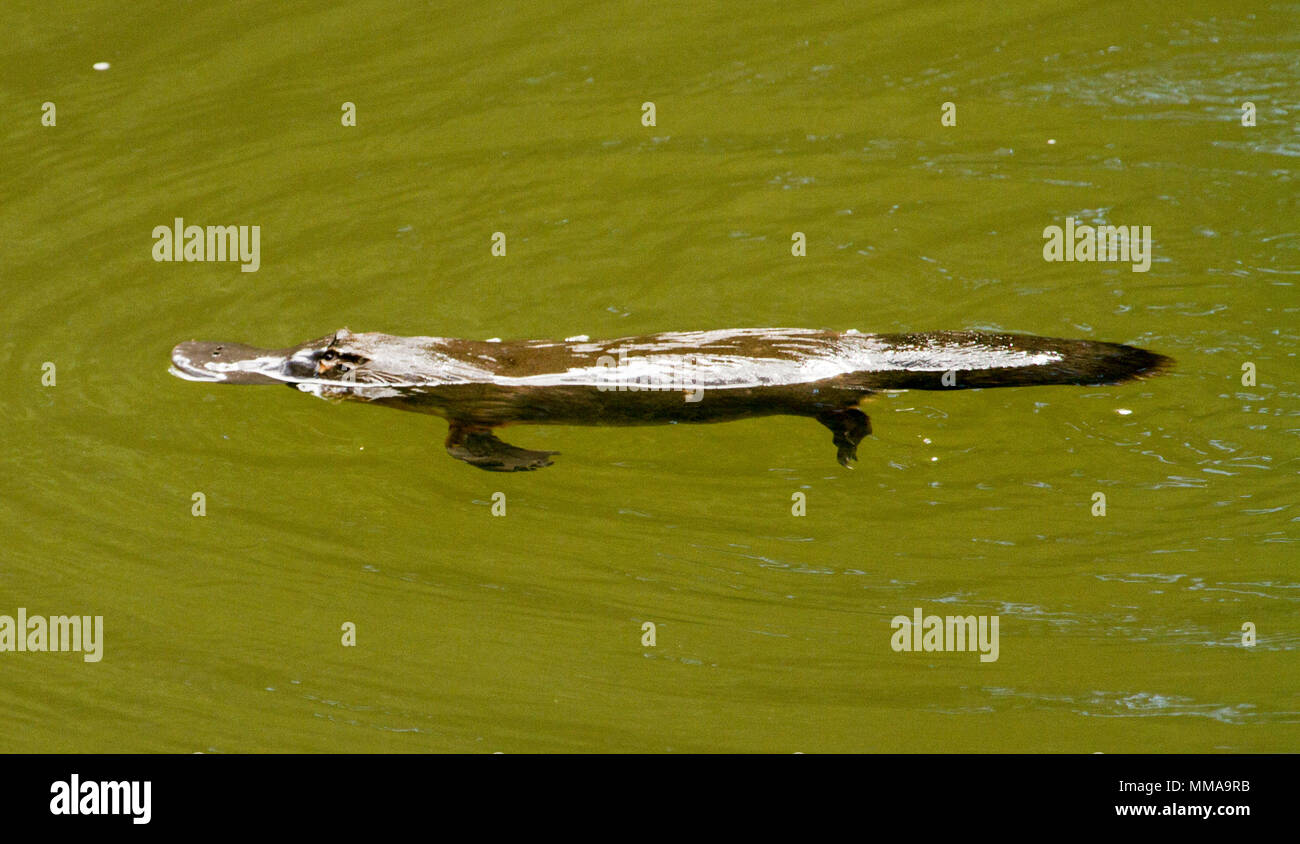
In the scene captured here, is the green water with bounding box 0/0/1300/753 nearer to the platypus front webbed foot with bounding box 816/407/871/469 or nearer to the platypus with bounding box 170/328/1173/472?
the platypus front webbed foot with bounding box 816/407/871/469

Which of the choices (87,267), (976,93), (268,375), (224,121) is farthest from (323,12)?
(976,93)

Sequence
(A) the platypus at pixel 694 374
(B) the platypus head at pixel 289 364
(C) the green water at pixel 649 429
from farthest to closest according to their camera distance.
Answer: (B) the platypus head at pixel 289 364 → (A) the platypus at pixel 694 374 → (C) the green water at pixel 649 429

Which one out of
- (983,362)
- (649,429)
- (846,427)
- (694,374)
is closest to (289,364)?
(649,429)

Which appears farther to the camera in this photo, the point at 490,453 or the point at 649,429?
the point at 649,429

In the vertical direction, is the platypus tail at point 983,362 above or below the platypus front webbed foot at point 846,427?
above

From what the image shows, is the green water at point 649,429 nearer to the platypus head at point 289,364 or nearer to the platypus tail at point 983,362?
the platypus head at point 289,364

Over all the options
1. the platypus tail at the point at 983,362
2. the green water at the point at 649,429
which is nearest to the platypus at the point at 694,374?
the platypus tail at the point at 983,362

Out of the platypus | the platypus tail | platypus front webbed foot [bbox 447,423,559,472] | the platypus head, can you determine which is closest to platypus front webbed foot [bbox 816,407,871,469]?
the platypus

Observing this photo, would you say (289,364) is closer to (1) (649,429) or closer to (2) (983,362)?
(1) (649,429)
